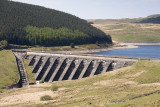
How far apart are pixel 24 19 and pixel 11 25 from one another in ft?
86.3

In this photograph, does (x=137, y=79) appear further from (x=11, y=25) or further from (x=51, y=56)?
(x=11, y=25)

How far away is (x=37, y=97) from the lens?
5491 centimetres

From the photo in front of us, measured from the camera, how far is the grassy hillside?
4241 centimetres

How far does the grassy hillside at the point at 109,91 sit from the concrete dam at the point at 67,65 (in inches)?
450

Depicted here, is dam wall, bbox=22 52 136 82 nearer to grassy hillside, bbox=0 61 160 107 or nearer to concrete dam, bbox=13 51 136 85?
concrete dam, bbox=13 51 136 85

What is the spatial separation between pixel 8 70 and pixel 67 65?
22.7 m

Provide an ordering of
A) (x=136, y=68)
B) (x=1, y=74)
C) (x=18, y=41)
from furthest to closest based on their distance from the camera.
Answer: (x=18, y=41) < (x=1, y=74) < (x=136, y=68)

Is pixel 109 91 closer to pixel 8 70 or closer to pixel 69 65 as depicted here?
pixel 69 65

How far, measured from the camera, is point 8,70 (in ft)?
321

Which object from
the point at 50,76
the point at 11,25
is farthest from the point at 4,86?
the point at 11,25

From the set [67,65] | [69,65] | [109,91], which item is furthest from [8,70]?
[109,91]

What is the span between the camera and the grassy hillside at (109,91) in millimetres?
42406

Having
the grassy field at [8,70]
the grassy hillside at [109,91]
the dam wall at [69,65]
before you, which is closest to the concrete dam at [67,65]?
the dam wall at [69,65]

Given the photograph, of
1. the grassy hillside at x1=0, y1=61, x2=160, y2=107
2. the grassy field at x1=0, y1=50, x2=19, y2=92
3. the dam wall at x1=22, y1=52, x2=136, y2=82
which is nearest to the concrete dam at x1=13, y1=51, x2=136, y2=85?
the dam wall at x1=22, y1=52, x2=136, y2=82
